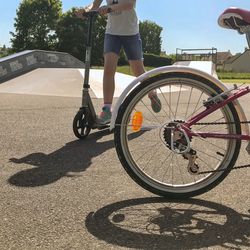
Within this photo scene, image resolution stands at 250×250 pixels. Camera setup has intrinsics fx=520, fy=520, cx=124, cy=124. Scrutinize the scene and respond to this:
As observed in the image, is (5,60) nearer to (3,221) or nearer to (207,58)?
(3,221)

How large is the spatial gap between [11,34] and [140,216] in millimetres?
77182

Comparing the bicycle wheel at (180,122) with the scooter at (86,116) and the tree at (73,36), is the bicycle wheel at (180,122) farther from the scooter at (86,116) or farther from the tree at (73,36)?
the tree at (73,36)

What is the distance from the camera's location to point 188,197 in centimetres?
348

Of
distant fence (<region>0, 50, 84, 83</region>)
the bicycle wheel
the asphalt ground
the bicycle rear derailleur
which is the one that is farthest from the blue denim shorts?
distant fence (<region>0, 50, 84, 83</region>)

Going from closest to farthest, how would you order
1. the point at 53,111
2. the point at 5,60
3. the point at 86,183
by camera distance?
the point at 86,183, the point at 53,111, the point at 5,60

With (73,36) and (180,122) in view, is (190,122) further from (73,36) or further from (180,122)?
(73,36)

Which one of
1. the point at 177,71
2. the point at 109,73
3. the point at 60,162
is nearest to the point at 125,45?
the point at 109,73

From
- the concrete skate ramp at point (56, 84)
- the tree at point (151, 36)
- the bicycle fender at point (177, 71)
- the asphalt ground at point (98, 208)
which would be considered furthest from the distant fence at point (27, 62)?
the tree at point (151, 36)

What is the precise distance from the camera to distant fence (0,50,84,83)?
44.5ft

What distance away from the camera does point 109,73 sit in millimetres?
5723

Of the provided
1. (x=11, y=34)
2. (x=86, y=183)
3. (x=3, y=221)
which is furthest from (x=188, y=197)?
(x=11, y=34)

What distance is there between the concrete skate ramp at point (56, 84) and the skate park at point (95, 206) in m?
5.02

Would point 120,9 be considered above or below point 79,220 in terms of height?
above

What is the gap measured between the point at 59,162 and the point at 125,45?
1.86m
